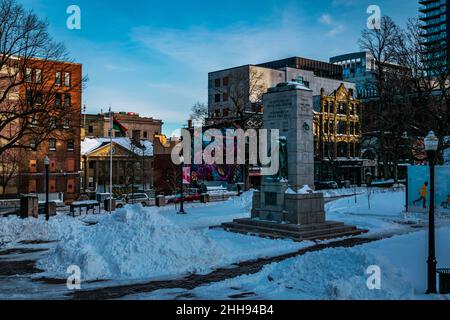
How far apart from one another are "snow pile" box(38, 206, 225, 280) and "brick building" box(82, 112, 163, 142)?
5989 centimetres

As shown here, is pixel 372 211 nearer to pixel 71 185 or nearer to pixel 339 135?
pixel 71 185

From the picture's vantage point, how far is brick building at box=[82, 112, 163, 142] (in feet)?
246

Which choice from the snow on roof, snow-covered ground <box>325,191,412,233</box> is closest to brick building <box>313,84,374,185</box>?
the snow on roof

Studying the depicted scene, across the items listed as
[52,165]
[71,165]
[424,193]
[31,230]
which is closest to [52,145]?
[52,165]

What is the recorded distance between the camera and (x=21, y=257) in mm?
17172

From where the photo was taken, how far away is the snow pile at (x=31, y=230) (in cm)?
2113

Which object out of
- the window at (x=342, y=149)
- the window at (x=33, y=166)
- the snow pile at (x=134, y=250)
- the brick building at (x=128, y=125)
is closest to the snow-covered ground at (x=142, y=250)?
the snow pile at (x=134, y=250)

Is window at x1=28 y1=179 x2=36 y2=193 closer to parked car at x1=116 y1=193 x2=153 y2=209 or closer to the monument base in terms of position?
parked car at x1=116 y1=193 x2=153 y2=209

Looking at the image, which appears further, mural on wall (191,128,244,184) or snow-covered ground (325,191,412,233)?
mural on wall (191,128,244,184)

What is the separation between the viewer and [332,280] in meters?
10.8

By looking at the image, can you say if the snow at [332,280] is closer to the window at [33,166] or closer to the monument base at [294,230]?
the monument base at [294,230]

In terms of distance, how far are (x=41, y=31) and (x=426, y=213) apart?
24952 mm

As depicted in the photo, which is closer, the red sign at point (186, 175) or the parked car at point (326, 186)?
the parked car at point (326, 186)

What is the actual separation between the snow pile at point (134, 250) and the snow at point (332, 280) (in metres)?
2.58
